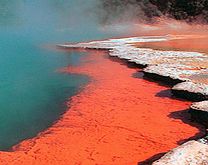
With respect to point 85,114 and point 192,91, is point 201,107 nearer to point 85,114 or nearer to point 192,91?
point 192,91

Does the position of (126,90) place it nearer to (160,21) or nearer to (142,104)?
(142,104)

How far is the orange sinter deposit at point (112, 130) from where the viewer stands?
7.21 meters

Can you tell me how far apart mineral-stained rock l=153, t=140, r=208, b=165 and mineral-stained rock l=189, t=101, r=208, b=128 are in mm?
Result: 2270

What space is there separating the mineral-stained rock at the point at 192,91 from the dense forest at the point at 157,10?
3069cm

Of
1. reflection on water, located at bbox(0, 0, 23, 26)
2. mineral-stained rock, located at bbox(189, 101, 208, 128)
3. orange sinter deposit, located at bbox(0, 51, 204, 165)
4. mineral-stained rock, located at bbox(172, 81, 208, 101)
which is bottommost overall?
orange sinter deposit, located at bbox(0, 51, 204, 165)

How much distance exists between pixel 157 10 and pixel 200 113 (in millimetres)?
35243

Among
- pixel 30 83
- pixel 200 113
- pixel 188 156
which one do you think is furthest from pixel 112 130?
pixel 30 83

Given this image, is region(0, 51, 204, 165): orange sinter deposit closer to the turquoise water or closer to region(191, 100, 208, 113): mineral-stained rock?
region(191, 100, 208, 113): mineral-stained rock

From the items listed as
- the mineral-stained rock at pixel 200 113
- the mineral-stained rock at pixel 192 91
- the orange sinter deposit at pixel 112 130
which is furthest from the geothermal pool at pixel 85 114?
the mineral-stained rock at pixel 192 91

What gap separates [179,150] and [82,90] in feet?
20.5

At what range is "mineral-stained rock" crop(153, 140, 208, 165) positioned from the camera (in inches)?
235

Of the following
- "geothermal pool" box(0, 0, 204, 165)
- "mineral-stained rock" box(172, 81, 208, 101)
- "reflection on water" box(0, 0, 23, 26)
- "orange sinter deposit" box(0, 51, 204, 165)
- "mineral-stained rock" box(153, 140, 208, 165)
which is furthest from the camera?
"reflection on water" box(0, 0, 23, 26)

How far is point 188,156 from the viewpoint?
242 inches

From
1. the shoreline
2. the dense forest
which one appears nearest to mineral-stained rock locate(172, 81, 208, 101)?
the shoreline
